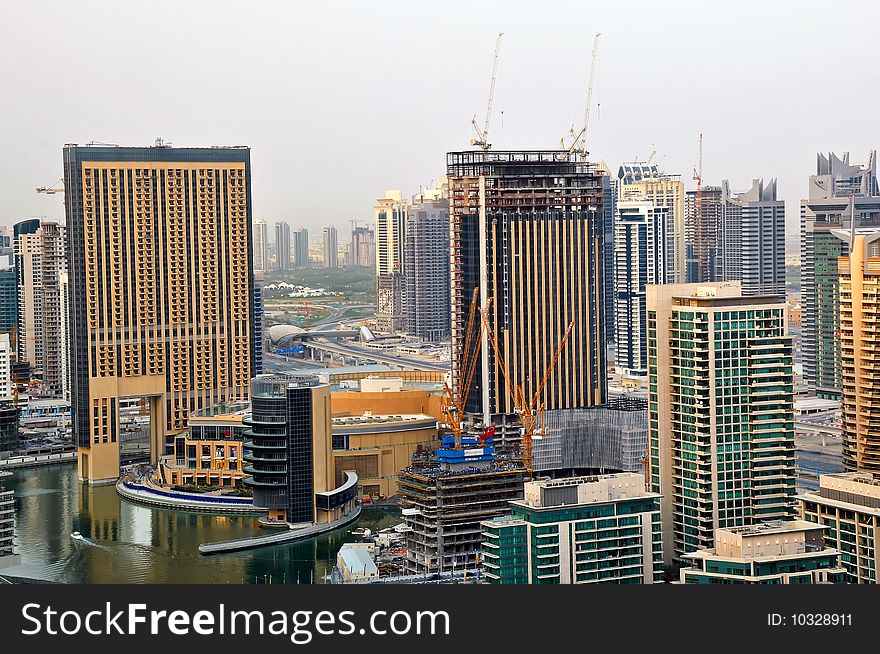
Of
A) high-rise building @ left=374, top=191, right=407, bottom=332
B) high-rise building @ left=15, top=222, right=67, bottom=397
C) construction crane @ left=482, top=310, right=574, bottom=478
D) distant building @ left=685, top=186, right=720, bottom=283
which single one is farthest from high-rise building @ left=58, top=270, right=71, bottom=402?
distant building @ left=685, top=186, right=720, bottom=283

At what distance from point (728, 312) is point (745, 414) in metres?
0.71

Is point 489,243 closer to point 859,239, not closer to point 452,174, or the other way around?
point 452,174

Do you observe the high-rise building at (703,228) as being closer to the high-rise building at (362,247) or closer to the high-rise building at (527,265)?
the high-rise building at (362,247)

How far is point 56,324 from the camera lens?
23.9m

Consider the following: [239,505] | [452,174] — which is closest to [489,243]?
[452,174]

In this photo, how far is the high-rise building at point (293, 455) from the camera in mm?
14391

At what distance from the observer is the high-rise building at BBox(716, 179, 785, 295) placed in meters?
26.9

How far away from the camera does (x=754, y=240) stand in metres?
27.4

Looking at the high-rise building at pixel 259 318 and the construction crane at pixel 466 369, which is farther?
the high-rise building at pixel 259 318

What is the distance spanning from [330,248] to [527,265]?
8.04 meters

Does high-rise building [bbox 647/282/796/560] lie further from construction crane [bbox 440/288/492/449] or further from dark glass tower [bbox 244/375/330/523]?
construction crane [bbox 440/288/492/449]

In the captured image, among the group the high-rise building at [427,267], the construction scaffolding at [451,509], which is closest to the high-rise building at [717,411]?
the construction scaffolding at [451,509]

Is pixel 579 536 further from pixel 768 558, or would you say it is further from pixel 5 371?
pixel 5 371

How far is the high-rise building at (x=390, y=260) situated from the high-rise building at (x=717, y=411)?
18.4 meters
